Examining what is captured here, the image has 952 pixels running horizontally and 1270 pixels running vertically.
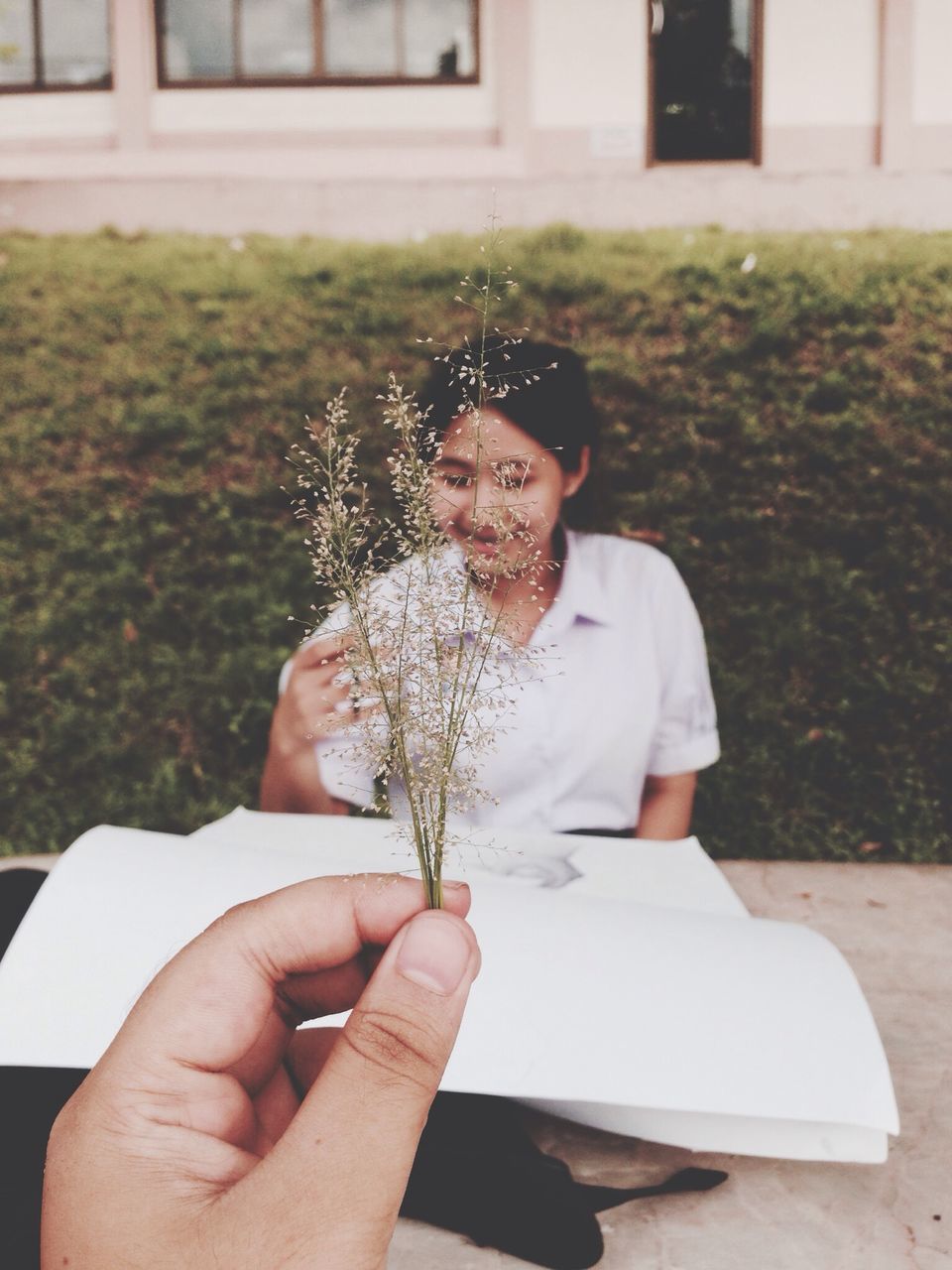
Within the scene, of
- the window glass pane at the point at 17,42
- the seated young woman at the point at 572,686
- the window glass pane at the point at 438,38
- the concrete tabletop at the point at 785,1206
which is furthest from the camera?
the window glass pane at the point at 17,42

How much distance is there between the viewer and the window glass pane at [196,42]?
8.70 metres

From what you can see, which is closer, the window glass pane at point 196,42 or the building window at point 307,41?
Result: the building window at point 307,41

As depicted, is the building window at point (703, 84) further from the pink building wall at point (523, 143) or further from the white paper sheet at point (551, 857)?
the white paper sheet at point (551, 857)

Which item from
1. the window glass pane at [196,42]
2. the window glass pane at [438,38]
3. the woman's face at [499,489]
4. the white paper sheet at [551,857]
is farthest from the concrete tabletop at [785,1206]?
the window glass pane at [196,42]

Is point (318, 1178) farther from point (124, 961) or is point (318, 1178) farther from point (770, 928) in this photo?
point (770, 928)

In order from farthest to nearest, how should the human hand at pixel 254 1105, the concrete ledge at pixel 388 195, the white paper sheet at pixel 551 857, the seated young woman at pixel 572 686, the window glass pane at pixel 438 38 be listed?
1. the window glass pane at pixel 438 38
2. the concrete ledge at pixel 388 195
3. the seated young woman at pixel 572 686
4. the white paper sheet at pixel 551 857
5. the human hand at pixel 254 1105

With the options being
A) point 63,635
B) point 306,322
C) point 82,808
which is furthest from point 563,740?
point 306,322

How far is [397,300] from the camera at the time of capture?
16.8ft

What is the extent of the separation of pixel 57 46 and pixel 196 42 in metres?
1.16

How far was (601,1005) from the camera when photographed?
3.71 feet

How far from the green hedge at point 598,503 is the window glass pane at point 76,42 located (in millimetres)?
4209

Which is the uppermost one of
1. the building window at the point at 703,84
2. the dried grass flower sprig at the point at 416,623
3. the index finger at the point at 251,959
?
the building window at the point at 703,84

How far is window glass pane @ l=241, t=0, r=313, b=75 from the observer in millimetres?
8672

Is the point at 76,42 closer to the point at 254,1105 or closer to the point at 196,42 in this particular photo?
the point at 196,42
